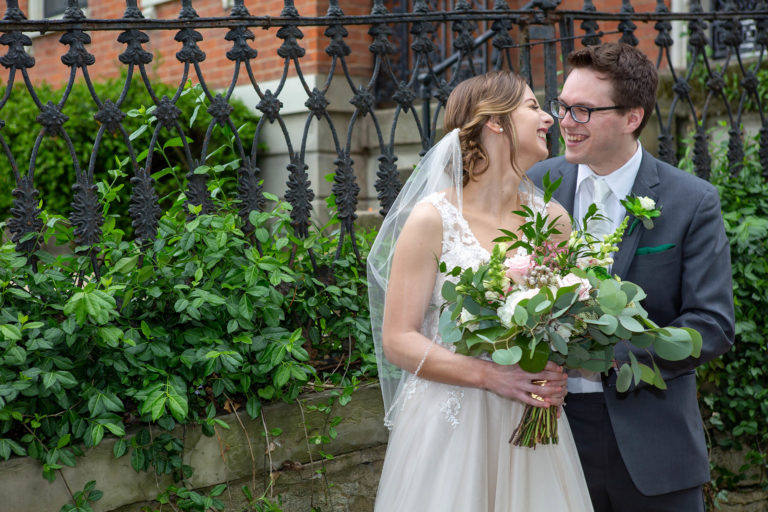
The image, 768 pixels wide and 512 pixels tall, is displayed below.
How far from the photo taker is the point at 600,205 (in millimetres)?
2934

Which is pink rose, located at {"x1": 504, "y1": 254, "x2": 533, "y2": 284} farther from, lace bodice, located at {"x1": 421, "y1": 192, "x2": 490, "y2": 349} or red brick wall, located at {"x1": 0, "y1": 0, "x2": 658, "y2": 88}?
red brick wall, located at {"x1": 0, "y1": 0, "x2": 658, "y2": 88}

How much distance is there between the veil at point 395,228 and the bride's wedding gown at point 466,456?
0.12 metres

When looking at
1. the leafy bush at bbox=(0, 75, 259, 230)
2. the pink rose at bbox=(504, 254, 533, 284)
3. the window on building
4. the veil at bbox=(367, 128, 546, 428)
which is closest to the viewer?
the pink rose at bbox=(504, 254, 533, 284)

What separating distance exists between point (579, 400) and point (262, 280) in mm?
1323

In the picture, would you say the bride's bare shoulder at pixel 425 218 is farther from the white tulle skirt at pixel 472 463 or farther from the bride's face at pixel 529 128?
the white tulle skirt at pixel 472 463

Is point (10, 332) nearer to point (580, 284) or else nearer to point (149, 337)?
point (149, 337)

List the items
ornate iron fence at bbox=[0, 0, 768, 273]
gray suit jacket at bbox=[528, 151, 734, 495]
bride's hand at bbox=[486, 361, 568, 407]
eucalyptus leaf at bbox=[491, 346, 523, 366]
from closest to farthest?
eucalyptus leaf at bbox=[491, 346, 523, 366]
bride's hand at bbox=[486, 361, 568, 407]
gray suit jacket at bbox=[528, 151, 734, 495]
ornate iron fence at bbox=[0, 0, 768, 273]

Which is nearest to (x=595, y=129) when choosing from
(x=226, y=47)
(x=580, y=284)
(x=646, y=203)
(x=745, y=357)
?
(x=646, y=203)

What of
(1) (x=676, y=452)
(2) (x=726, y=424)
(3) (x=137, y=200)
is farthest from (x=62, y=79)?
(1) (x=676, y=452)

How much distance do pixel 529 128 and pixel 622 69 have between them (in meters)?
0.50

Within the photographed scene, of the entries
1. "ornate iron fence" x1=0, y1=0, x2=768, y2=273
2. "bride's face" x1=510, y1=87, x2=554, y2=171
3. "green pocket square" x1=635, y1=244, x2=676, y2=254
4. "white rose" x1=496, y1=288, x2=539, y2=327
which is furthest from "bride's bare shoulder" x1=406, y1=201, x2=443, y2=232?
"ornate iron fence" x1=0, y1=0, x2=768, y2=273

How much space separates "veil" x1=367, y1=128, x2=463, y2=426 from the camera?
9.24 feet

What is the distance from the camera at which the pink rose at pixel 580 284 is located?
2.26 m

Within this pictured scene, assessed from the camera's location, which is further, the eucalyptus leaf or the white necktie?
the white necktie
